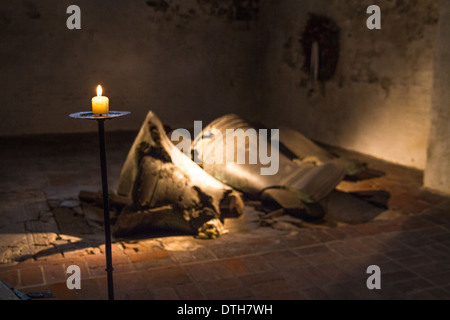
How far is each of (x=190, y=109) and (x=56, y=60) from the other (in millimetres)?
2777

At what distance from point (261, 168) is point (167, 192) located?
4.19 ft

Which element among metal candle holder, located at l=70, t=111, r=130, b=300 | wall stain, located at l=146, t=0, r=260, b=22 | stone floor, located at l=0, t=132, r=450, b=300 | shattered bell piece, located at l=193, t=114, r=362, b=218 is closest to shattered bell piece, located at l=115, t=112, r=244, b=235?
stone floor, located at l=0, t=132, r=450, b=300

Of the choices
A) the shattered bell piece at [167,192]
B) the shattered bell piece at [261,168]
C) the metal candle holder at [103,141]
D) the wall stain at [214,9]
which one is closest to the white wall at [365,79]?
the wall stain at [214,9]

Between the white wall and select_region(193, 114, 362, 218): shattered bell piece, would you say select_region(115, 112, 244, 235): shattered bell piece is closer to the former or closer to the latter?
select_region(193, 114, 362, 218): shattered bell piece

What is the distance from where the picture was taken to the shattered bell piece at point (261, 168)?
4.61 meters

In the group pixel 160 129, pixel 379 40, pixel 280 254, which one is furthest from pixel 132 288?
pixel 379 40

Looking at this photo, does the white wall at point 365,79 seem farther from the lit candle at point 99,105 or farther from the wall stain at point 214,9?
the lit candle at point 99,105

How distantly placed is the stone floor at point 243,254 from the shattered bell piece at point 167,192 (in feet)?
0.57

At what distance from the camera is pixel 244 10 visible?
980 centimetres

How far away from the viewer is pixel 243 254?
11.6ft

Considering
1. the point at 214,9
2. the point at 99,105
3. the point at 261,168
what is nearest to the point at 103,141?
the point at 99,105

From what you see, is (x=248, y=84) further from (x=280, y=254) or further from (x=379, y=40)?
(x=280, y=254)

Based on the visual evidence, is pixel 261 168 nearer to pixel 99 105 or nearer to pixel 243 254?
pixel 243 254

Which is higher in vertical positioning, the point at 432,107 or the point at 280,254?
the point at 432,107
